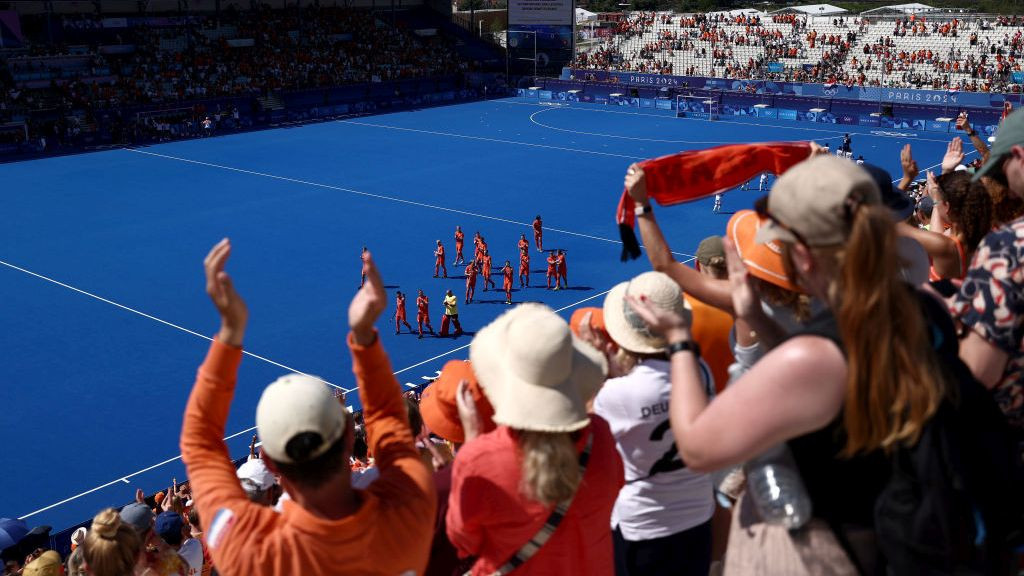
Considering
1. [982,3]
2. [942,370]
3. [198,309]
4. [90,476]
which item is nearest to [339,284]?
[198,309]

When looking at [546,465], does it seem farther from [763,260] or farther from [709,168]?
[709,168]

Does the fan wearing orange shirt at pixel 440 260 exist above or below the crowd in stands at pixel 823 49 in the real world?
below

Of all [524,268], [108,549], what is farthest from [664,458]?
[524,268]

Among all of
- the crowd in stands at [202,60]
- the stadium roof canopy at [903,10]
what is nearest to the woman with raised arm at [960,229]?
the crowd in stands at [202,60]

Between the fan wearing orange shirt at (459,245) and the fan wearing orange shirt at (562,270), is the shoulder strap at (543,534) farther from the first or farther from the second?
the fan wearing orange shirt at (459,245)

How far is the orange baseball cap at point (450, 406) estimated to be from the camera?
161 inches

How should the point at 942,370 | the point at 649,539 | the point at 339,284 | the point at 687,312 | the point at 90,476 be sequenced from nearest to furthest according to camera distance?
the point at 942,370, the point at 687,312, the point at 649,539, the point at 90,476, the point at 339,284

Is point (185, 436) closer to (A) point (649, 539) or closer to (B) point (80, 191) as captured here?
(A) point (649, 539)

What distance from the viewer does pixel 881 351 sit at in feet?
8.08

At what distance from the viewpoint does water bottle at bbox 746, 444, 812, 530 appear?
266 centimetres

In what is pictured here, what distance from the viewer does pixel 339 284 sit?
2442cm

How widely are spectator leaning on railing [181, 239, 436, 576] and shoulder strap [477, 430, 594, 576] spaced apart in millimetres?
359

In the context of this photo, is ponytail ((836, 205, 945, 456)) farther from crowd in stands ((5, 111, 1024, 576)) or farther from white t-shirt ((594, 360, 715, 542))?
white t-shirt ((594, 360, 715, 542))

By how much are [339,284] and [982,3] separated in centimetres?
6941
